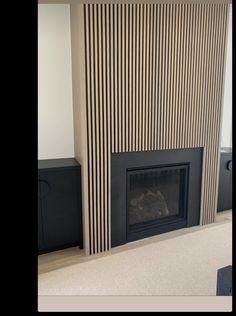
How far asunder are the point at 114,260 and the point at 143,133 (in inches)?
50.1

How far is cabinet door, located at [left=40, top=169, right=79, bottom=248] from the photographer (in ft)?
8.87

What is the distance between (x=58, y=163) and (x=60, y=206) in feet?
1.40

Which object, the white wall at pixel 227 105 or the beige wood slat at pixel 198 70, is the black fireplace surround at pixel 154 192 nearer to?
the beige wood slat at pixel 198 70

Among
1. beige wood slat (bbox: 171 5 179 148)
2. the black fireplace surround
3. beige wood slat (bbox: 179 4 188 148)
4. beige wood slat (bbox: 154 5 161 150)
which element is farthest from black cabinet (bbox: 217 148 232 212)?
beige wood slat (bbox: 154 5 161 150)

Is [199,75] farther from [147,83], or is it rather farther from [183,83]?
[147,83]

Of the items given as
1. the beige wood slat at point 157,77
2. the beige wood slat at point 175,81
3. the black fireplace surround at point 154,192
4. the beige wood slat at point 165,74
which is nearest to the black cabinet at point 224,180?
the black fireplace surround at point 154,192

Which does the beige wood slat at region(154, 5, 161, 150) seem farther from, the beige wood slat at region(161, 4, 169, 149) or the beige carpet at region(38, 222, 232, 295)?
the beige carpet at region(38, 222, 232, 295)

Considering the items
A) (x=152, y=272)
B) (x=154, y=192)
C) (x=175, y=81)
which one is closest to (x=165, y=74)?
(x=175, y=81)

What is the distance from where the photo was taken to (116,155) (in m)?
2.92

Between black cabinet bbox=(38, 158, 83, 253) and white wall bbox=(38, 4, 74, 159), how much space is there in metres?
0.35

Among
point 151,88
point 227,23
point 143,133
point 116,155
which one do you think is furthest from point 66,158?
point 227,23

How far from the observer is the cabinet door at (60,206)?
2705 millimetres
